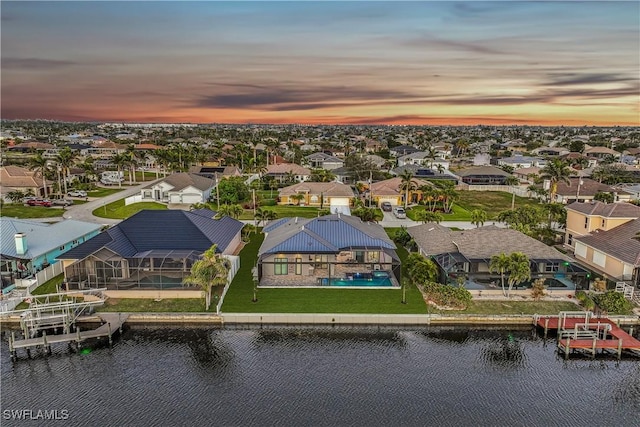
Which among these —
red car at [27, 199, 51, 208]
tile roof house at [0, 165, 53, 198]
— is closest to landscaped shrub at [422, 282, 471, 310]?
red car at [27, 199, 51, 208]

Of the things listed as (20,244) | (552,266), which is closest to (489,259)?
(552,266)

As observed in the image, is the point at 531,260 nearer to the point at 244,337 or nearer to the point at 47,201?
the point at 244,337

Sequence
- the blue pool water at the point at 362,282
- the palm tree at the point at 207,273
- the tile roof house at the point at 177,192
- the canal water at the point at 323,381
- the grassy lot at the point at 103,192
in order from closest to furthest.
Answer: the canal water at the point at 323,381, the palm tree at the point at 207,273, the blue pool water at the point at 362,282, the tile roof house at the point at 177,192, the grassy lot at the point at 103,192

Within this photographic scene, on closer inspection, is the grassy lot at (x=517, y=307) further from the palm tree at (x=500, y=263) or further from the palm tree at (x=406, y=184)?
the palm tree at (x=406, y=184)

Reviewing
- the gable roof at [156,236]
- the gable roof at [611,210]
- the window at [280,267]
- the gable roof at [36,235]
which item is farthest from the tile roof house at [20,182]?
the gable roof at [611,210]

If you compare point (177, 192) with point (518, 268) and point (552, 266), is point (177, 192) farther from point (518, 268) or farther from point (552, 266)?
point (552, 266)

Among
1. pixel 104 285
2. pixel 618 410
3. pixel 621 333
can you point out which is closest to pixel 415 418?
pixel 618 410
